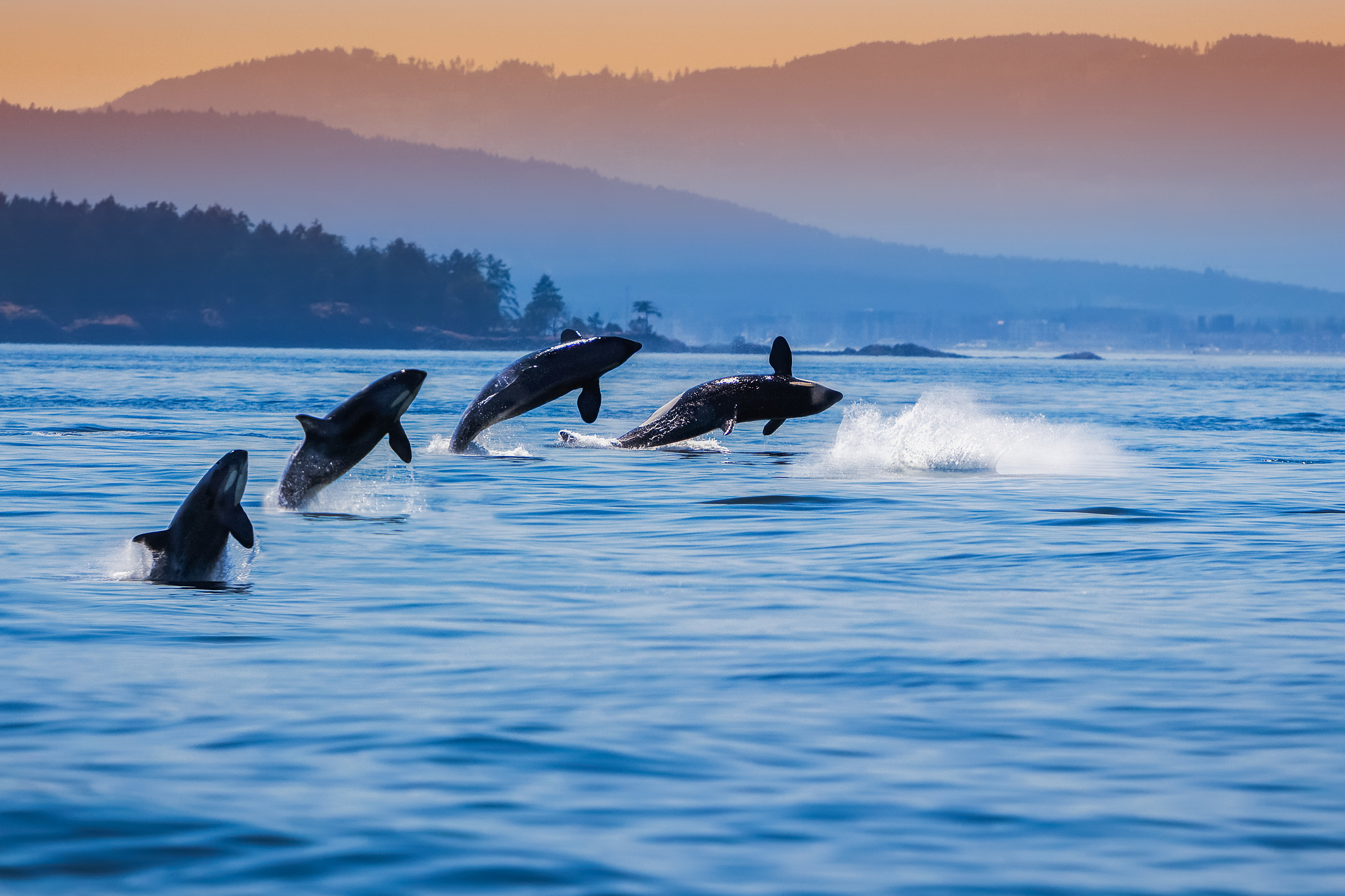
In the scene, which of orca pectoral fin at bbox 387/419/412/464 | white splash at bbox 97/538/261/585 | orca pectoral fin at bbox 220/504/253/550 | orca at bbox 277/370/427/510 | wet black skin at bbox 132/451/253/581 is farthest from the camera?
orca pectoral fin at bbox 387/419/412/464

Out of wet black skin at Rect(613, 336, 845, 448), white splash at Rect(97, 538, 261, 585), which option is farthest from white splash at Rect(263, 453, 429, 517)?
wet black skin at Rect(613, 336, 845, 448)

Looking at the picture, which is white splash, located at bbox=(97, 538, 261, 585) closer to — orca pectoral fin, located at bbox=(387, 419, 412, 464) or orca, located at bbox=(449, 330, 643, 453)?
orca pectoral fin, located at bbox=(387, 419, 412, 464)

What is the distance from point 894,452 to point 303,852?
23.7 m

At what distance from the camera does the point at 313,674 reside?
10.3 metres

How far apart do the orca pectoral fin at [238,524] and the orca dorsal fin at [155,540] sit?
21.9 inches

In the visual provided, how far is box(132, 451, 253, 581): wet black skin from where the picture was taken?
13461mm

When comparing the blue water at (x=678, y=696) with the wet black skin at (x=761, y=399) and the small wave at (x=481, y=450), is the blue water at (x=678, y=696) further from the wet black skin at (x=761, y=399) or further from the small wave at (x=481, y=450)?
the small wave at (x=481, y=450)

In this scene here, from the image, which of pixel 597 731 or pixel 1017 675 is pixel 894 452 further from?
pixel 597 731

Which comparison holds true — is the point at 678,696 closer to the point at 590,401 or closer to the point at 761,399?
the point at 590,401

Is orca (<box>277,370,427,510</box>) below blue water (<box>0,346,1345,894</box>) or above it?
above

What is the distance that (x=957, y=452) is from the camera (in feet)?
96.6

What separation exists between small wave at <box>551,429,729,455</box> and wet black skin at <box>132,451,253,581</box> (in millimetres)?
17437

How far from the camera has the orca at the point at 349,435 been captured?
1803 centimetres

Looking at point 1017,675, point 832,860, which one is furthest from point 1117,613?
point 832,860
